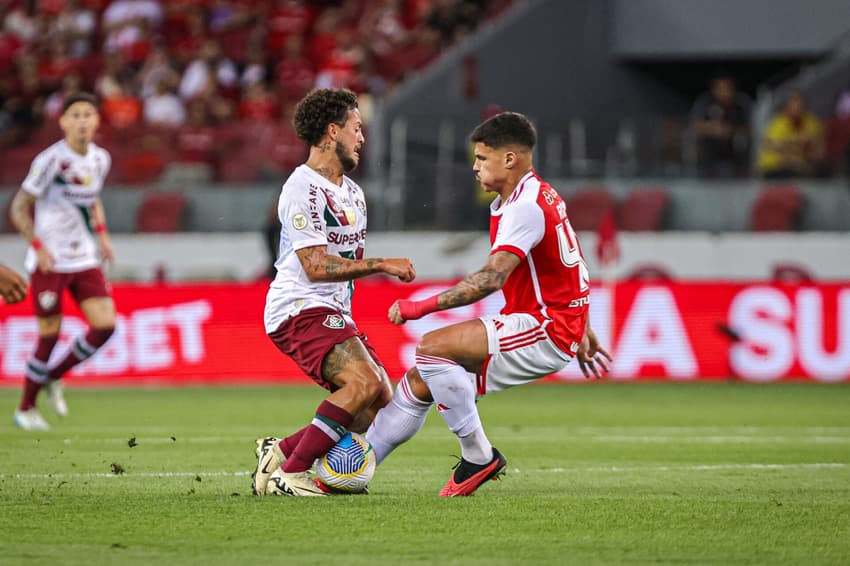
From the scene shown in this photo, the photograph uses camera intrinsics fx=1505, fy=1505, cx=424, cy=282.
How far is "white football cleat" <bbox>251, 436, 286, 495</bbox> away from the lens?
7449 millimetres

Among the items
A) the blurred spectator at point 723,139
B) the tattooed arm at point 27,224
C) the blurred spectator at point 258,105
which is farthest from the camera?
the blurred spectator at point 258,105

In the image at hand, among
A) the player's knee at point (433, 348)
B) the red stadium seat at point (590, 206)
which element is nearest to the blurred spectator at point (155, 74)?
the red stadium seat at point (590, 206)

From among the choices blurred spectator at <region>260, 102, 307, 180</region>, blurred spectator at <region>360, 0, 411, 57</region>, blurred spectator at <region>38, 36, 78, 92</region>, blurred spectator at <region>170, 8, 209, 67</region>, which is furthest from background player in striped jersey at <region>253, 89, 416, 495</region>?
blurred spectator at <region>38, 36, 78, 92</region>

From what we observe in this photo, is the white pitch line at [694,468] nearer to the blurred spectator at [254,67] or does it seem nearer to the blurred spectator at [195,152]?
the blurred spectator at [195,152]

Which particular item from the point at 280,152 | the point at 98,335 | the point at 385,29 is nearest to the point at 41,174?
the point at 98,335

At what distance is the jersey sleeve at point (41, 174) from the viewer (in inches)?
477

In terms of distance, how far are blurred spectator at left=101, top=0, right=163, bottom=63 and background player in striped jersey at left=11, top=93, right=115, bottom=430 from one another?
1164 centimetres

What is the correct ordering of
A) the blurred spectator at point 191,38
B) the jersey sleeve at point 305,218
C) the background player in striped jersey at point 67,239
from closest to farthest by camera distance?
the jersey sleeve at point 305,218 → the background player in striped jersey at point 67,239 → the blurred spectator at point 191,38

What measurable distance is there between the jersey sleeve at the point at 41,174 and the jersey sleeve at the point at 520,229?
19.7 ft

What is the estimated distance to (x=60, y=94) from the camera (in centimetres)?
2320

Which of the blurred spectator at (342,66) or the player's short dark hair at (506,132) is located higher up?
the blurred spectator at (342,66)

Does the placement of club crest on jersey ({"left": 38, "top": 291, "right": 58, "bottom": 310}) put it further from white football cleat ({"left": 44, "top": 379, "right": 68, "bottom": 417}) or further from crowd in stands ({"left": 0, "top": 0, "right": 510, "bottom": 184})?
crowd in stands ({"left": 0, "top": 0, "right": 510, "bottom": 184})

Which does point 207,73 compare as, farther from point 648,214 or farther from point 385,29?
point 648,214

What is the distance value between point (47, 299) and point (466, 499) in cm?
613
